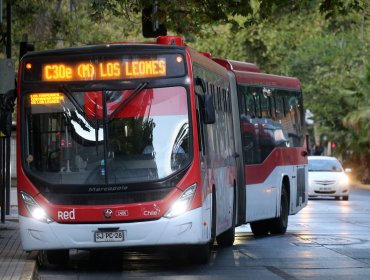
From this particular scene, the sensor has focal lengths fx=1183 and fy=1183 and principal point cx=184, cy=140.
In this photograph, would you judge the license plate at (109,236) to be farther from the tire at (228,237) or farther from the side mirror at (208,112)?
the tire at (228,237)

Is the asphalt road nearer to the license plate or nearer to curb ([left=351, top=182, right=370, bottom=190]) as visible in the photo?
the license plate

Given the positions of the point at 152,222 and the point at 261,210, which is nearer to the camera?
the point at 152,222

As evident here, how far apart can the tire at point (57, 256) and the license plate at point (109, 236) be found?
143 centimetres

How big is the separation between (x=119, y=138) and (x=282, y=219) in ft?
25.2

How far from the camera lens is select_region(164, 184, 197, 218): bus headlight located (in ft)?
48.2

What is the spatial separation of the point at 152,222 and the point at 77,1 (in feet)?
68.7

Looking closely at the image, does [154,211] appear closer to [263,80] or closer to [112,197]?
[112,197]

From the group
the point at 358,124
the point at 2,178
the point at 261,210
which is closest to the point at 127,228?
the point at 261,210

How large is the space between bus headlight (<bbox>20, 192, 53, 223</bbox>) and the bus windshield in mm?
318

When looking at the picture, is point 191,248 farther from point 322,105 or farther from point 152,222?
point 322,105

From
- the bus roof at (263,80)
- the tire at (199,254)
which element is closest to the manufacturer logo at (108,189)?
the tire at (199,254)

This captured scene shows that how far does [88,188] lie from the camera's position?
14828 mm

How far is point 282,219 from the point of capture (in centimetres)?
2197

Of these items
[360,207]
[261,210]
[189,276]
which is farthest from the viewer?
[360,207]
